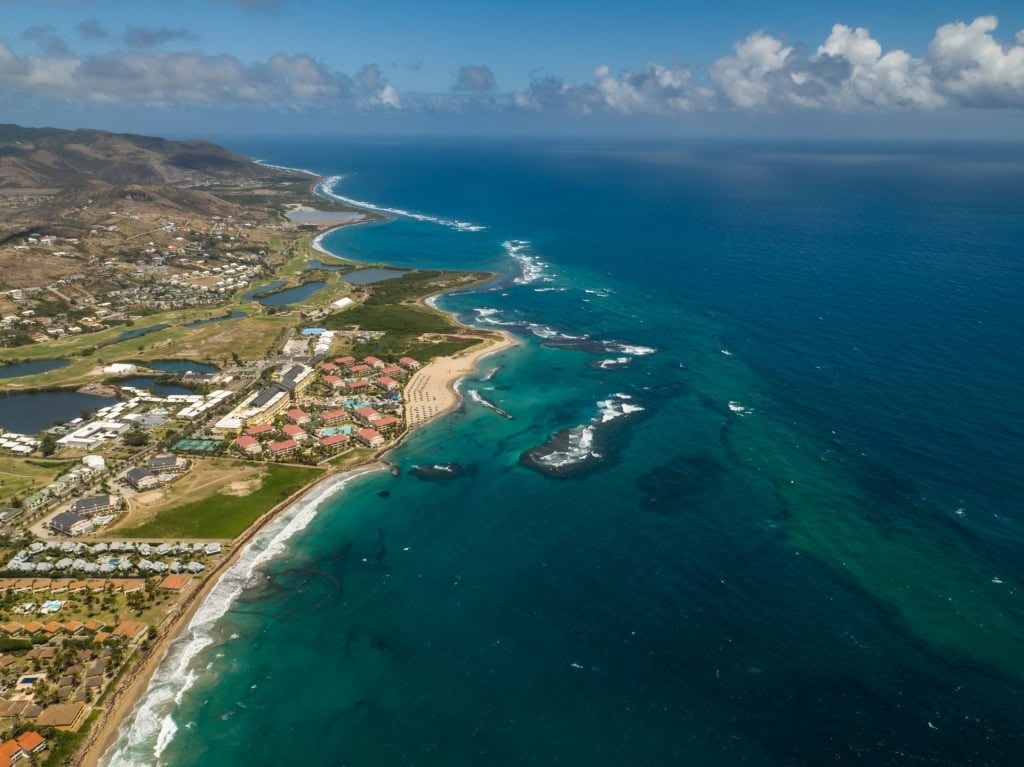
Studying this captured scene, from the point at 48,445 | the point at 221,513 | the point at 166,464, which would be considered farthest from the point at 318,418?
the point at 48,445

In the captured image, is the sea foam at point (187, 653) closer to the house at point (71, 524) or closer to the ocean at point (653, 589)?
the ocean at point (653, 589)

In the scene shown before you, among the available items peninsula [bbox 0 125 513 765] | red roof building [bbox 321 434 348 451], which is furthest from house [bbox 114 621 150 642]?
red roof building [bbox 321 434 348 451]

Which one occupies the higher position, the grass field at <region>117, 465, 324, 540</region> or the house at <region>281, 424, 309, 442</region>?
the house at <region>281, 424, 309, 442</region>

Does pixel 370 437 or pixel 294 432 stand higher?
pixel 370 437

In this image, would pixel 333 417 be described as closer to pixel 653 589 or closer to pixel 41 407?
pixel 41 407

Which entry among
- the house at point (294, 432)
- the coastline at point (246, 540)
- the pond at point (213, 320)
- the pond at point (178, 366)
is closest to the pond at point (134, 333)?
the pond at point (213, 320)

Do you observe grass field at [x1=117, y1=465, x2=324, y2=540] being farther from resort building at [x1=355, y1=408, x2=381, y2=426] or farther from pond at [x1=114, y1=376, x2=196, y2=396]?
pond at [x1=114, y1=376, x2=196, y2=396]
